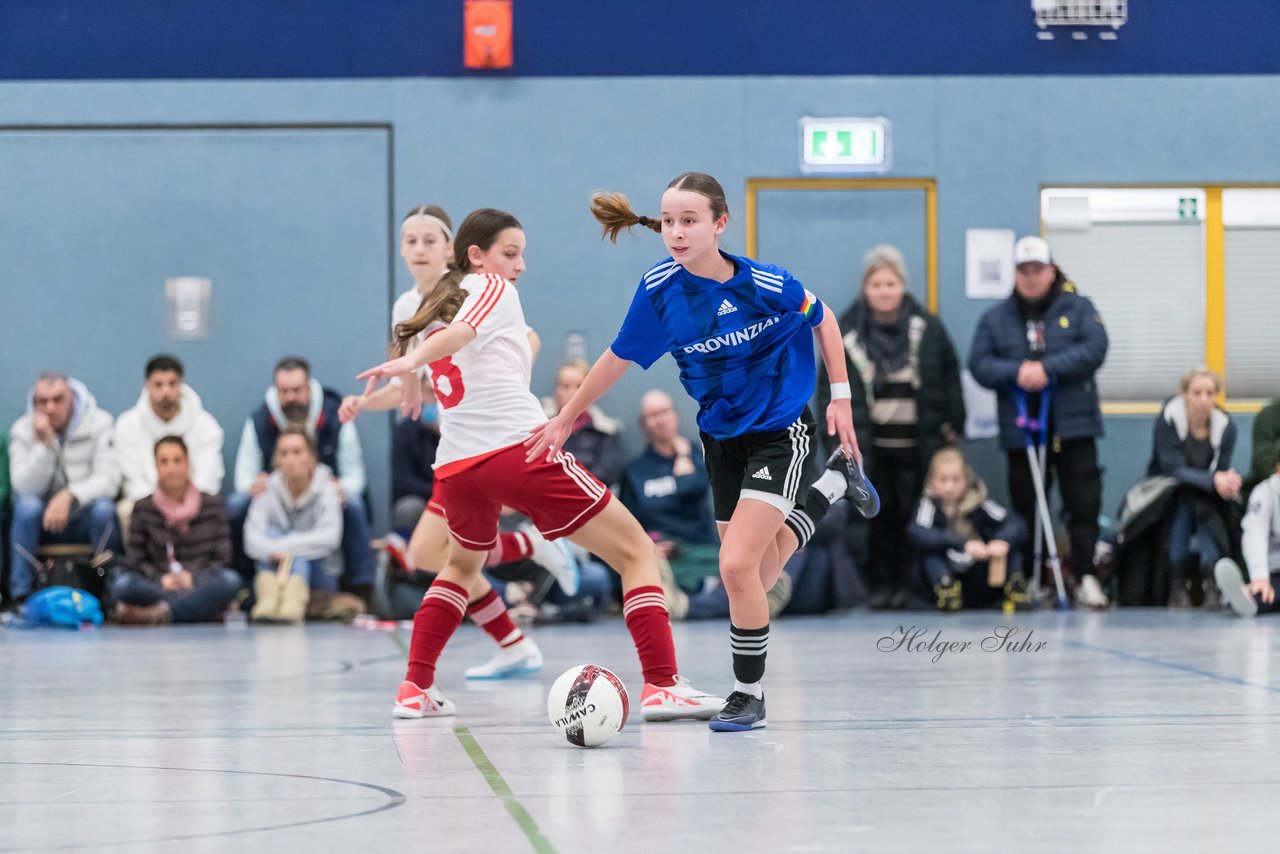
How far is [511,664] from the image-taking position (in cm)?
714

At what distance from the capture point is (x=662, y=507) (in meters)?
11.1

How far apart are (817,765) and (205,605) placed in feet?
22.1

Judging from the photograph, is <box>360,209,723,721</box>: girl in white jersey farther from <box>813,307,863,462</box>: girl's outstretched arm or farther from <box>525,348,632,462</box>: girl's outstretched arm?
<box>813,307,863,462</box>: girl's outstretched arm

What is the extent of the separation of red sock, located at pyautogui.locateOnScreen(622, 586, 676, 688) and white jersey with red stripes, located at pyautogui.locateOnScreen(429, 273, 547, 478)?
695mm

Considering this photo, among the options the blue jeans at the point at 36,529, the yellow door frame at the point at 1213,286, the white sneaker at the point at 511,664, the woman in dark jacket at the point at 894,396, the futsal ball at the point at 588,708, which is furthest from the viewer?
the yellow door frame at the point at 1213,286

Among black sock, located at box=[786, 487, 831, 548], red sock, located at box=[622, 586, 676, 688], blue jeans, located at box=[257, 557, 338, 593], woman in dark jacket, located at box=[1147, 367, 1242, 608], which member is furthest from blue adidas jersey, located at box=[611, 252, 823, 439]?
woman in dark jacket, located at box=[1147, 367, 1242, 608]

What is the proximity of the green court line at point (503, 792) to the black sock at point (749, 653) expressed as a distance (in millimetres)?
874

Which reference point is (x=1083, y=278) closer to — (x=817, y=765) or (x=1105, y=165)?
(x=1105, y=165)

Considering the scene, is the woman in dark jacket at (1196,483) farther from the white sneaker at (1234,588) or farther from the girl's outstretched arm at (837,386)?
the girl's outstretched arm at (837,386)

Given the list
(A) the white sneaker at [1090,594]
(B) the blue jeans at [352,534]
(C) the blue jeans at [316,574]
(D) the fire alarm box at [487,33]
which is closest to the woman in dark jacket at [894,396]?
(A) the white sneaker at [1090,594]


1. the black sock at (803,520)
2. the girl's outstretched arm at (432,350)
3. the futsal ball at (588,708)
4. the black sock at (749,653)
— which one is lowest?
the futsal ball at (588,708)

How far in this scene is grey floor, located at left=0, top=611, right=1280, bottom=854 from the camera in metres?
3.68

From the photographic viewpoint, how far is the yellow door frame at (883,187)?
39.3ft

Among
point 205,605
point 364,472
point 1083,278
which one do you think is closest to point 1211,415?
point 1083,278
